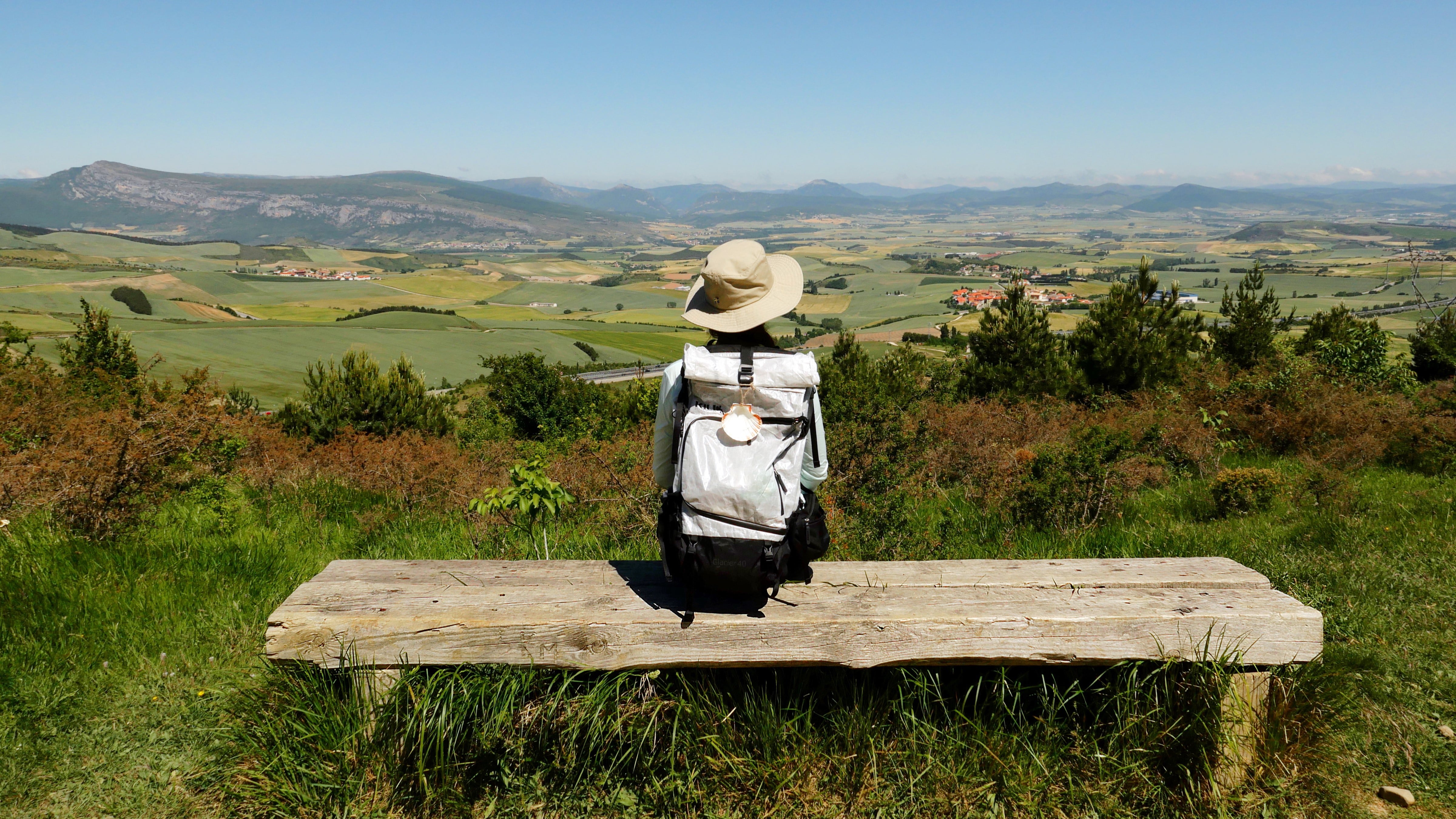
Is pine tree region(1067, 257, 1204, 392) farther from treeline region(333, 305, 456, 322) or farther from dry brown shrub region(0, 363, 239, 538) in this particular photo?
treeline region(333, 305, 456, 322)

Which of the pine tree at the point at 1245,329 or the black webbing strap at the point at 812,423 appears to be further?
the pine tree at the point at 1245,329

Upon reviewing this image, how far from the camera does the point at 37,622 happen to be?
333 centimetres

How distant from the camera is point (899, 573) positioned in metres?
3.29

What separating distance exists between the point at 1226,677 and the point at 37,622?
482cm

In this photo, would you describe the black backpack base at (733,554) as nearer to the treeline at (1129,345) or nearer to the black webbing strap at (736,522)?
the black webbing strap at (736,522)

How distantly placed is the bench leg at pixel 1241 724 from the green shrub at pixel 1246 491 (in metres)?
→ 3.48

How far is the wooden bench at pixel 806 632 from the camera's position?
2.67 metres

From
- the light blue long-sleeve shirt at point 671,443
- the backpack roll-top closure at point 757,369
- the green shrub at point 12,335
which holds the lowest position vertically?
the green shrub at point 12,335

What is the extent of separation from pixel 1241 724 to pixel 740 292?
2361 millimetres

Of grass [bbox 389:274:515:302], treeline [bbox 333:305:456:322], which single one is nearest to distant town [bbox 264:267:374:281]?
grass [bbox 389:274:515:302]

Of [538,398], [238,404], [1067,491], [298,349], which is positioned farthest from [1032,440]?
[298,349]

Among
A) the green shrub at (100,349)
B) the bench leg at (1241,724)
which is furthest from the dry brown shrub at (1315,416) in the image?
the green shrub at (100,349)

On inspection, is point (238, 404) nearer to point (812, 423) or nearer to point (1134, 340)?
point (812, 423)

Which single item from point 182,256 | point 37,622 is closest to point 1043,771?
point 37,622
